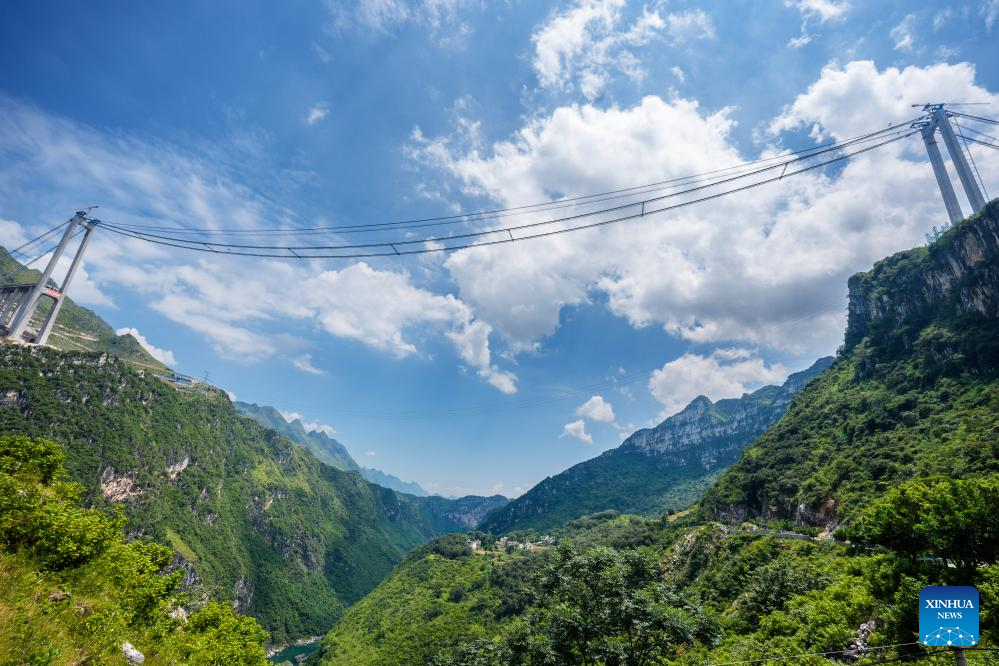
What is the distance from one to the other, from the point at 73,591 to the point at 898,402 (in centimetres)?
10699

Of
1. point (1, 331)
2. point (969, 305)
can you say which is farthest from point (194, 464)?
point (969, 305)

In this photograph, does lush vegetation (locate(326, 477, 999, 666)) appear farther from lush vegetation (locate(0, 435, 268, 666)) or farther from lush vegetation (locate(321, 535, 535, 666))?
lush vegetation (locate(321, 535, 535, 666))

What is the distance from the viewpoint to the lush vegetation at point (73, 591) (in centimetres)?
1142

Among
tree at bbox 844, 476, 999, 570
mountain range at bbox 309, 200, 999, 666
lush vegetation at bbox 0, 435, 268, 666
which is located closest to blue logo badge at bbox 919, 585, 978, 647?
mountain range at bbox 309, 200, 999, 666

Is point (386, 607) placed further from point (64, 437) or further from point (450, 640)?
point (64, 437)

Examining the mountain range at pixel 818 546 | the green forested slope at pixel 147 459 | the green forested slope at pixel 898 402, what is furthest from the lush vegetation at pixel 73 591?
the green forested slope at pixel 147 459

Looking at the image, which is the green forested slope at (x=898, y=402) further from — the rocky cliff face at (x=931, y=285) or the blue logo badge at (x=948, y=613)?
the blue logo badge at (x=948, y=613)

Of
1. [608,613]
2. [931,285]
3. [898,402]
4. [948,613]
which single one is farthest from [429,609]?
[931,285]

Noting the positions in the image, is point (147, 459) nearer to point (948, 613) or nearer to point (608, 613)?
point (608, 613)

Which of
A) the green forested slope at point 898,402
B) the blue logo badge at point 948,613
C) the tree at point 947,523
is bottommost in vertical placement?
the blue logo badge at point 948,613

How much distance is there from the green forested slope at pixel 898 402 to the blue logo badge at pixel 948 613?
54015mm

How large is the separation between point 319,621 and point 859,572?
23315cm

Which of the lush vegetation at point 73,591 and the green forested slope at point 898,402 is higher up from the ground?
the green forested slope at point 898,402

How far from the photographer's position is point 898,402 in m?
73.5
